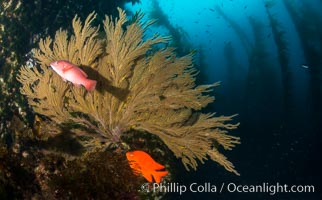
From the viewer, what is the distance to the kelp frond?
445cm

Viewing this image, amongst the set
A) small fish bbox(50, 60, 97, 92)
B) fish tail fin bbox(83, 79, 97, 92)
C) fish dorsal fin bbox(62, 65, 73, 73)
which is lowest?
fish tail fin bbox(83, 79, 97, 92)

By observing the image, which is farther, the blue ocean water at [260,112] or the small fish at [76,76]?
the blue ocean water at [260,112]

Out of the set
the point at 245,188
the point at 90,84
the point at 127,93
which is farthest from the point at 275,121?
the point at 90,84

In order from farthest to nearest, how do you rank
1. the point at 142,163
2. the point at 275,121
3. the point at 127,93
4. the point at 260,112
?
the point at 260,112 → the point at 275,121 → the point at 127,93 → the point at 142,163

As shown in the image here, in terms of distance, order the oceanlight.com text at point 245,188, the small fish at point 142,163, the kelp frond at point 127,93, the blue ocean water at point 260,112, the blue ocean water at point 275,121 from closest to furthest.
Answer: the small fish at point 142,163
the kelp frond at point 127,93
the blue ocean water at point 260,112
the oceanlight.com text at point 245,188
the blue ocean water at point 275,121

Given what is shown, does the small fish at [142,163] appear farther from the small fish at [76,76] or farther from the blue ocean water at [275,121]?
the blue ocean water at [275,121]

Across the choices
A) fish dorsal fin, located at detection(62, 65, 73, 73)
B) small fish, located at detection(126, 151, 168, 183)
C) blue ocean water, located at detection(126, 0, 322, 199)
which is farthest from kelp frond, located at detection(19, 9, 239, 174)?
blue ocean water, located at detection(126, 0, 322, 199)

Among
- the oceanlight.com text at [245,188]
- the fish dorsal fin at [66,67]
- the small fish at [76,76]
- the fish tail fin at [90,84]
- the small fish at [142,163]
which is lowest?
the oceanlight.com text at [245,188]

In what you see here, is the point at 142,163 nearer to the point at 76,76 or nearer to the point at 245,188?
the point at 76,76

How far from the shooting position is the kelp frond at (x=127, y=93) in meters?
4.45

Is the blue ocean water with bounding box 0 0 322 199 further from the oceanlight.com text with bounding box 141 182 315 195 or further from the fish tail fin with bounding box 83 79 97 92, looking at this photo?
the fish tail fin with bounding box 83 79 97 92

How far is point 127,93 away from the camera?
453cm

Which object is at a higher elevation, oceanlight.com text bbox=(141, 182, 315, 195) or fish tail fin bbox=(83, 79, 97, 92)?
fish tail fin bbox=(83, 79, 97, 92)

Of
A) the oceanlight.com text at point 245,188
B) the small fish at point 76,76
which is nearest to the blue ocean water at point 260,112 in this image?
the oceanlight.com text at point 245,188
